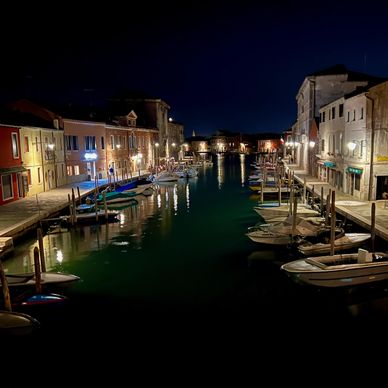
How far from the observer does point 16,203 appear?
2936 cm

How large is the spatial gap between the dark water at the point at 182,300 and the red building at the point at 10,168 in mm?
7175

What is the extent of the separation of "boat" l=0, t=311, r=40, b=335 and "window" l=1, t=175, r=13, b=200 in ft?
59.9

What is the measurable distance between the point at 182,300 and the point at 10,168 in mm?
20361

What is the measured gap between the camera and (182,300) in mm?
15227

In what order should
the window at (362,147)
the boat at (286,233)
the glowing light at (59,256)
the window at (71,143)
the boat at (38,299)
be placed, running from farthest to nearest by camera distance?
the window at (71,143)
the window at (362,147)
the boat at (286,233)
the glowing light at (59,256)
the boat at (38,299)

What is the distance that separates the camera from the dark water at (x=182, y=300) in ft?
41.1

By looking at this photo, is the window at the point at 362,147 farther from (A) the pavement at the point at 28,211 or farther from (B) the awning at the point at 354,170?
(A) the pavement at the point at 28,211

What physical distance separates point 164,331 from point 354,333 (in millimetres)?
5904

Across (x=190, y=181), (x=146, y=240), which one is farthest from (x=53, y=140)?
(x=190, y=181)

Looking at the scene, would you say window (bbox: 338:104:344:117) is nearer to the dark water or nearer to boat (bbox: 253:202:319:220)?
boat (bbox: 253:202:319:220)

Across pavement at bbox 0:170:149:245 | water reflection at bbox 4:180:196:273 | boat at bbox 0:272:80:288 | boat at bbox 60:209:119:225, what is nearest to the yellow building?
pavement at bbox 0:170:149:245

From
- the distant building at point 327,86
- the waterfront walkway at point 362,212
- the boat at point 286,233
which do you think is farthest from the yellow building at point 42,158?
the distant building at point 327,86

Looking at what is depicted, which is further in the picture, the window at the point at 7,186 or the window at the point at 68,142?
the window at the point at 68,142

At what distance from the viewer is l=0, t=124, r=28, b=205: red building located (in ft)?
95.5
